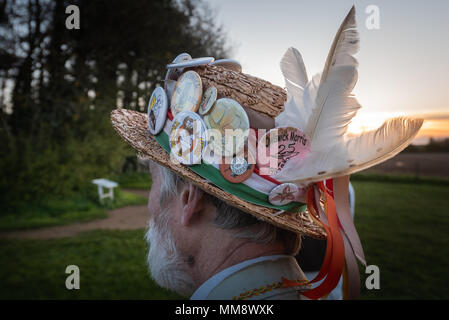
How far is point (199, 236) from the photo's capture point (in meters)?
1.58

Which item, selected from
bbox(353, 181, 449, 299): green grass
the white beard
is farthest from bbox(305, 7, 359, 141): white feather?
bbox(353, 181, 449, 299): green grass

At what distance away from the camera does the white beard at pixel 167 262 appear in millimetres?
1673

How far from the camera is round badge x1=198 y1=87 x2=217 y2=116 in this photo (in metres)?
1.43

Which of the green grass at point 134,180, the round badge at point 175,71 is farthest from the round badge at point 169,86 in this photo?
the green grass at point 134,180

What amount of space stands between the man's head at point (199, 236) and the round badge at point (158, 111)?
257 millimetres

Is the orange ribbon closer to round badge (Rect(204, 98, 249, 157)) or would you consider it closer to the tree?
round badge (Rect(204, 98, 249, 157))

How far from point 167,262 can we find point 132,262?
15.0ft

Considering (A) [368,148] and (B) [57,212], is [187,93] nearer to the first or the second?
(A) [368,148]

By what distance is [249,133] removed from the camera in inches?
54.7

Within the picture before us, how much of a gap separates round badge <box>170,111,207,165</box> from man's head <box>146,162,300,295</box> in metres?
0.17

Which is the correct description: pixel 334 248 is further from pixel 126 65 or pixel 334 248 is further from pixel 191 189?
pixel 126 65

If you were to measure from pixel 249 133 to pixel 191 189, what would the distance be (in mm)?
426

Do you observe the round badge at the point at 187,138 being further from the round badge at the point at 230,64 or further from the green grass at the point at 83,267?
the green grass at the point at 83,267

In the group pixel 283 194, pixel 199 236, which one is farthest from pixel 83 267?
pixel 283 194
